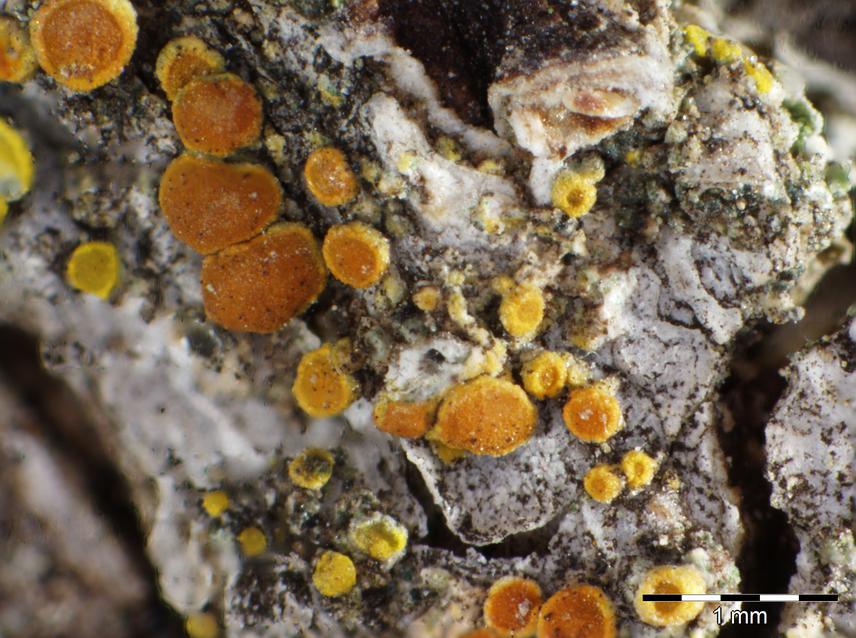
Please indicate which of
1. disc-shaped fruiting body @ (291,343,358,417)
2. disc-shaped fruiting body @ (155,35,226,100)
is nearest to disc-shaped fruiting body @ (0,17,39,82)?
disc-shaped fruiting body @ (155,35,226,100)

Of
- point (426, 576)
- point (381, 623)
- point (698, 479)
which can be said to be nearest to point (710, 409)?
point (698, 479)

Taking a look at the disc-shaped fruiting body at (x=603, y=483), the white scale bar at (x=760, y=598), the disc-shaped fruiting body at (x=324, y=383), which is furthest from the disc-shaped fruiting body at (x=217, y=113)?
the white scale bar at (x=760, y=598)

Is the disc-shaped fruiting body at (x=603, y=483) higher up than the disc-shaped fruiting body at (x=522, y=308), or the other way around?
the disc-shaped fruiting body at (x=522, y=308)

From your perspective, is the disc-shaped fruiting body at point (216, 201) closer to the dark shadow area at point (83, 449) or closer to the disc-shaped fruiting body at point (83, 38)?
the disc-shaped fruiting body at point (83, 38)

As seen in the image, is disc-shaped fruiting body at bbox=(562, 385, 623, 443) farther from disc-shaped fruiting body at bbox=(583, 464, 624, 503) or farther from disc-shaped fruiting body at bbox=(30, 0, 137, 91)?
disc-shaped fruiting body at bbox=(30, 0, 137, 91)

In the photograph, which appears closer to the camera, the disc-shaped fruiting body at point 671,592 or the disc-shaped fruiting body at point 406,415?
the disc-shaped fruiting body at point 671,592

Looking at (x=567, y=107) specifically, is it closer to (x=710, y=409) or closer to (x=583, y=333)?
(x=583, y=333)

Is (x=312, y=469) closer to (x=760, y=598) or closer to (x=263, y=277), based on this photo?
(x=263, y=277)
